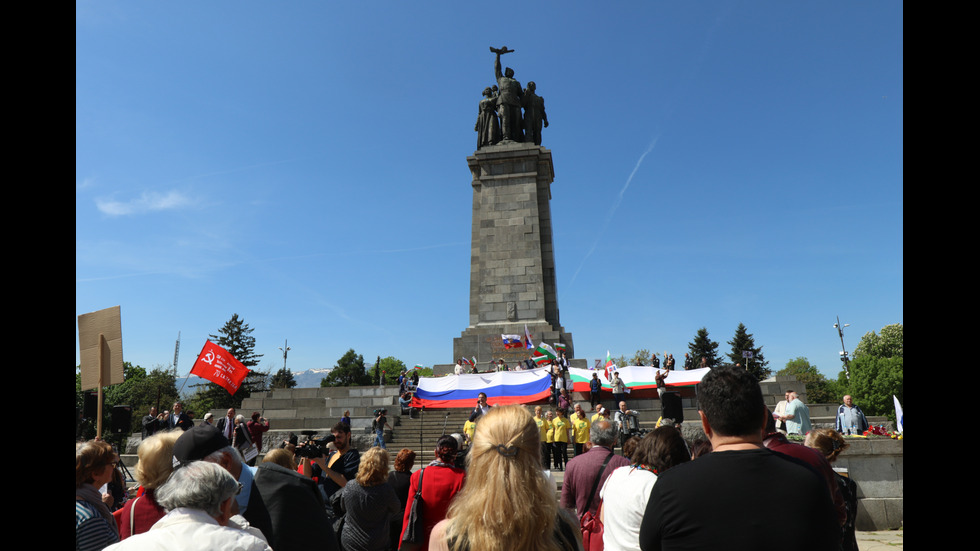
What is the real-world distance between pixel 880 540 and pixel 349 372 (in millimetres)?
75973

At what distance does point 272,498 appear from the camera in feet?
13.0

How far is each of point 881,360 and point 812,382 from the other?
423 inches

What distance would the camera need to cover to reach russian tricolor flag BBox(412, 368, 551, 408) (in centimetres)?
1870

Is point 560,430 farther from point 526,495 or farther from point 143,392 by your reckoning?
point 143,392

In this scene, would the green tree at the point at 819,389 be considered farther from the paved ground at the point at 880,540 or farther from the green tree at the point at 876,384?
the paved ground at the point at 880,540

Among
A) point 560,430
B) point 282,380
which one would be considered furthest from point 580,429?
point 282,380

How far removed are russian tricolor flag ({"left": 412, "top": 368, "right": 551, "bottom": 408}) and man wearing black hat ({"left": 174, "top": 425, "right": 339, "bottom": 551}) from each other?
14.7m

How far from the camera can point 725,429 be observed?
243cm

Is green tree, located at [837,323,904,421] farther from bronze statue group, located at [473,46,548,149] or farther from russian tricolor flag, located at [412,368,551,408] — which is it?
russian tricolor flag, located at [412,368,551,408]

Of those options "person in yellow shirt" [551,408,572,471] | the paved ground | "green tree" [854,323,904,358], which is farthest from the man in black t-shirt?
"green tree" [854,323,904,358]

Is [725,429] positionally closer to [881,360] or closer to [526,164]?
[526,164]
